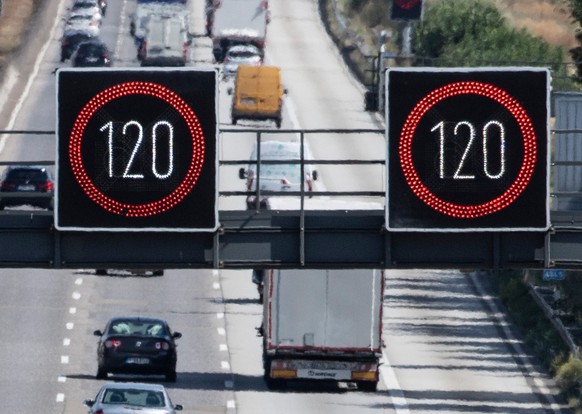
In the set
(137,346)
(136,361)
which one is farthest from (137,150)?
(136,361)

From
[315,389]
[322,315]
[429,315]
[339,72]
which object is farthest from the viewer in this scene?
[339,72]

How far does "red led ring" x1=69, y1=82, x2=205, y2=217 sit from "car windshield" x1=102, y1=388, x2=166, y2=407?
18184 millimetres

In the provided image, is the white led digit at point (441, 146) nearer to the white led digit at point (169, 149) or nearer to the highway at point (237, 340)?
the white led digit at point (169, 149)

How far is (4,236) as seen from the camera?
72.5 feet

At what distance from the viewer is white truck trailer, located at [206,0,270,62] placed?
108625 mm

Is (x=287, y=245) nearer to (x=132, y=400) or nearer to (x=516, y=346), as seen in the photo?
(x=132, y=400)

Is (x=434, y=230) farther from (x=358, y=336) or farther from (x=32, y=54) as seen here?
(x=32, y=54)

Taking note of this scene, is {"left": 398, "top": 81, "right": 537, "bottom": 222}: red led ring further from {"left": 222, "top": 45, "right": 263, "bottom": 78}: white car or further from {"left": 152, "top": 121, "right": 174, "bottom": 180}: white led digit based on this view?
{"left": 222, "top": 45, "right": 263, "bottom": 78}: white car

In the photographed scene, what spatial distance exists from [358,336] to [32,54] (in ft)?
214

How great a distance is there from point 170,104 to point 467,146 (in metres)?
2.85

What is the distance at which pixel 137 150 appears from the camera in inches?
811

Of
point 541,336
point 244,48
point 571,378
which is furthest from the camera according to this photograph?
point 244,48

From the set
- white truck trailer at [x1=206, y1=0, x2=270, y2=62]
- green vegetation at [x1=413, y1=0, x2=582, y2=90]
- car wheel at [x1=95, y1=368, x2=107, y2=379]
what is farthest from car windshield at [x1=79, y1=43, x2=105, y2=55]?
car wheel at [x1=95, y1=368, x2=107, y2=379]

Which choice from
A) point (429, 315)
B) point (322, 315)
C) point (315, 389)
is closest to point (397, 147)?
point (322, 315)
